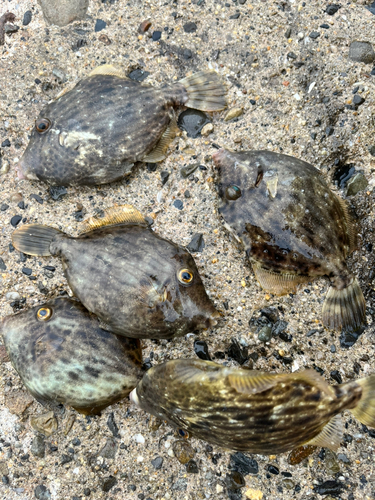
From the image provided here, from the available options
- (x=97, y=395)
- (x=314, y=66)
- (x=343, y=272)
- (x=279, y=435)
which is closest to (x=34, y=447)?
(x=97, y=395)

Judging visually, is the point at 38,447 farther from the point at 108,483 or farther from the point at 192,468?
the point at 192,468

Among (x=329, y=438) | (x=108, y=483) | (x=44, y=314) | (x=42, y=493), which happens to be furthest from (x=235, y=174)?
(x=42, y=493)

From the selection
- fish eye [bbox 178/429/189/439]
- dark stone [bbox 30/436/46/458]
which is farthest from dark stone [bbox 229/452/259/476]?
dark stone [bbox 30/436/46/458]

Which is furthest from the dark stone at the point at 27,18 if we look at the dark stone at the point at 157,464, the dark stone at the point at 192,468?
the dark stone at the point at 192,468

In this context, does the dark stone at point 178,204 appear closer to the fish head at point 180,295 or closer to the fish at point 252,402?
the fish head at point 180,295

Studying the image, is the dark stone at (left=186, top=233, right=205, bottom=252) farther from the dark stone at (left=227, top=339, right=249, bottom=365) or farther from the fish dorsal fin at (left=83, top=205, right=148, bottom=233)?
the dark stone at (left=227, top=339, right=249, bottom=365)

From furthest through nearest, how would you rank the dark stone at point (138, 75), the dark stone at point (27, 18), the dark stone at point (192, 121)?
the dark stone at point (27, 18) < the dark stone at point (138, 75) < the dark stone at point (192, 121)
